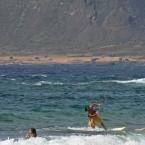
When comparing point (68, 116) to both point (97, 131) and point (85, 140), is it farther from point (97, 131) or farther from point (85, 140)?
point (85, 140)

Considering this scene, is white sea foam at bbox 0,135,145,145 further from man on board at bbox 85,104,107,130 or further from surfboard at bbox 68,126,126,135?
man on board at bbox 85,104,107,130

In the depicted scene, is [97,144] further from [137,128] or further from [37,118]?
[37,118]

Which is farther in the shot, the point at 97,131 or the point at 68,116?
the point at 68,116

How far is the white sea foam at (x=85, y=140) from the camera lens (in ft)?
95.3

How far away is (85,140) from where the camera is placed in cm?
2983

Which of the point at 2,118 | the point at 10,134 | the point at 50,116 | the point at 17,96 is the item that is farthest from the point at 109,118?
the point at 17,96

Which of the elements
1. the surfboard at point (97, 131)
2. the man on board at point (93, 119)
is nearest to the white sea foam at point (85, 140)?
the surfboard at point (97, 131)

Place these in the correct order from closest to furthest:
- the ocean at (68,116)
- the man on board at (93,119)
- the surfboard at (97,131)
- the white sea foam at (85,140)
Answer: the white sea foam at (85,140), the ocean at (68,116), the surfboard at (97,131), the man on board at (93,119)

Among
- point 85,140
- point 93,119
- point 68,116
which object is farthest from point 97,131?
point 68,116

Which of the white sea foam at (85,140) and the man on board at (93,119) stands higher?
the man on board at (93,119)

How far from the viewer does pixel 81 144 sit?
29359 mm

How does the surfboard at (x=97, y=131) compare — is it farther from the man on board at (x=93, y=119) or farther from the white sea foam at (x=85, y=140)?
the white sea foam at (x=85, y=140)

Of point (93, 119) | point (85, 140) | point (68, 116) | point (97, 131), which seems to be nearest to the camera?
point (85, 140)

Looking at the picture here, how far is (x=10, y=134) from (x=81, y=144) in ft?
14.6
